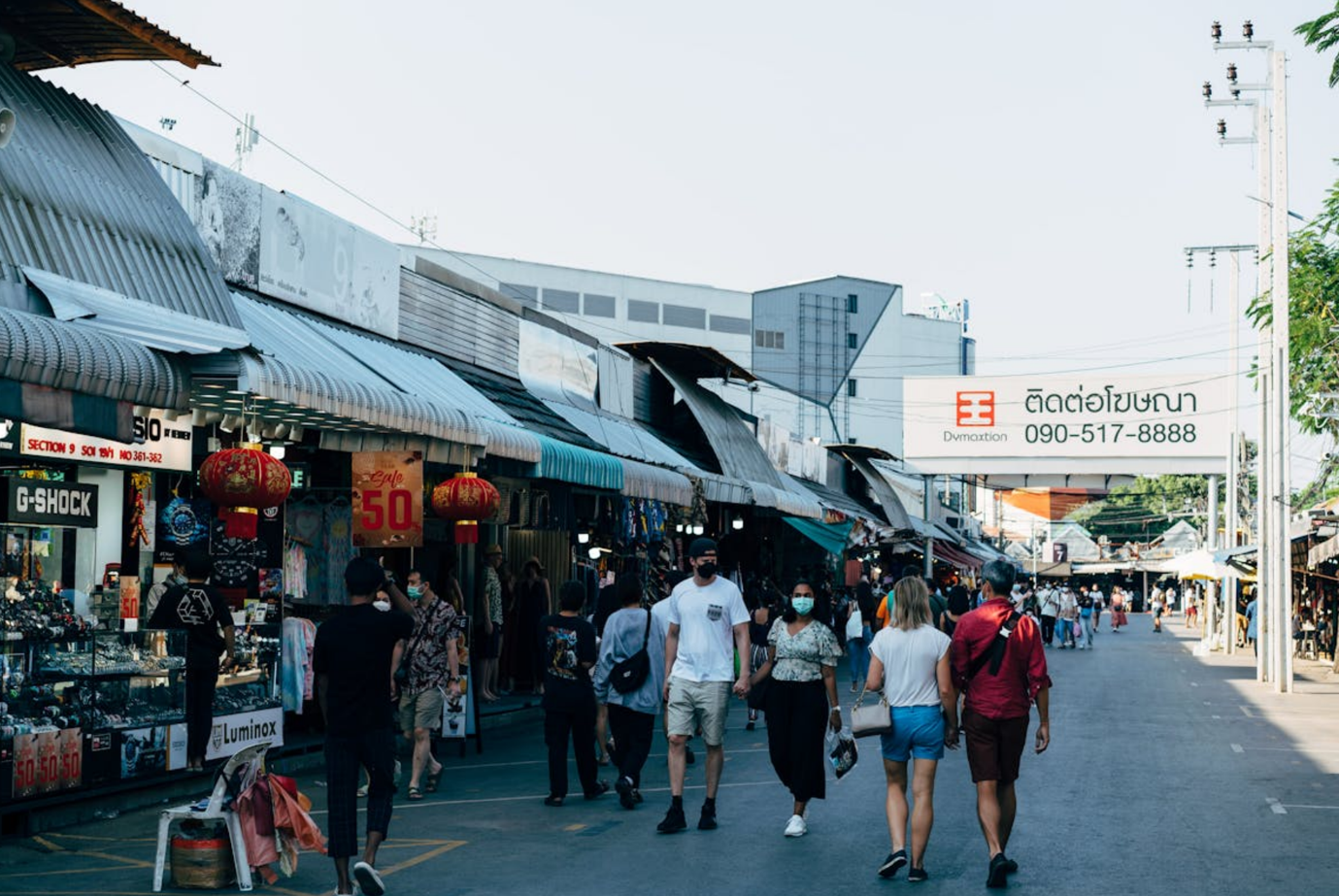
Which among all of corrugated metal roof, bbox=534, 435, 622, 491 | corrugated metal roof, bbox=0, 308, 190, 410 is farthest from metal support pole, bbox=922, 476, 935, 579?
corrugated metal roof, bbox=0, 308, 190, 410

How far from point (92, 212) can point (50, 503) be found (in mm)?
2745

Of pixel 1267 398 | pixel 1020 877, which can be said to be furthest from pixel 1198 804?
pixel 1267 398

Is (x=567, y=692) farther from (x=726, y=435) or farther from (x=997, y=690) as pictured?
(x=726, y=435)

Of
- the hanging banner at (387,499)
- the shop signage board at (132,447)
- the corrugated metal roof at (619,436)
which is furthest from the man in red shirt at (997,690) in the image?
the corrugated metal roof at (619,436)

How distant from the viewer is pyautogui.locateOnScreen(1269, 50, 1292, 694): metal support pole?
25.2 meters

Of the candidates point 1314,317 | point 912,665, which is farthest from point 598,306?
point 912,665

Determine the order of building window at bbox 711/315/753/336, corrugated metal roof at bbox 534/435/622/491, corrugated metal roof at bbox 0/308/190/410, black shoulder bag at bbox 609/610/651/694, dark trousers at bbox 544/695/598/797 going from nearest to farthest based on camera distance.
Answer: corrugated metal roof at bbox 0/308/190/410, dark trousers at bbox 544/695/598/797, black shoulder bag at bbox 609/610/651/694, corrugated metal roof at bbox 534/435/622/491, building window at bbox 711/315/753/336

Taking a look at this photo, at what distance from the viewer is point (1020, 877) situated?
9312 millimetres

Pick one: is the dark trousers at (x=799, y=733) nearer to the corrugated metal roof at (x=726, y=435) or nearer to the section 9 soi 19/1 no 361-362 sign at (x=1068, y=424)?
the corrugated metal roof at (x=726, y=435)

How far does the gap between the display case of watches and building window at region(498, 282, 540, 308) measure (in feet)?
187

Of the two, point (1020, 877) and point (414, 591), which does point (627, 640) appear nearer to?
point (414, 591)

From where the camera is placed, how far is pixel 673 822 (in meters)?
10.8

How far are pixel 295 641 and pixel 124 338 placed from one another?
4.08 m

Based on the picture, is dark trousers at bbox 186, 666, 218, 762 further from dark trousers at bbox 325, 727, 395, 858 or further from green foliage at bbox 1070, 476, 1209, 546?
green foliage at bbox 1070, 476, 1209, 546
